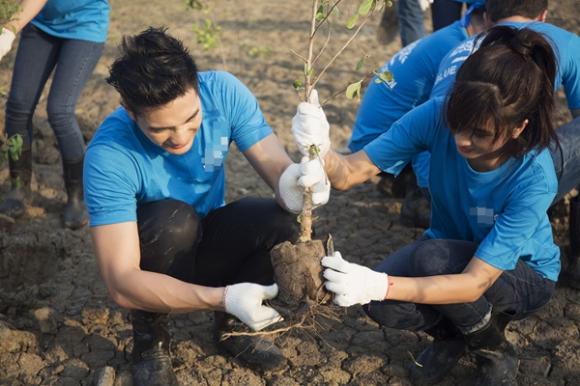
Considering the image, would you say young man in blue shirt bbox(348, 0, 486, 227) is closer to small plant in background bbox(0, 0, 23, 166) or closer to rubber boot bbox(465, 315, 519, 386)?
rubber boot bbox(465, 315, 519, 386)

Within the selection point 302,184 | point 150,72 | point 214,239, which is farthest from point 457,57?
point 150,72

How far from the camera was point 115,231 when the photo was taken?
6.86 ft

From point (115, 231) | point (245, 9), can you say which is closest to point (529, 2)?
point (115, 231)

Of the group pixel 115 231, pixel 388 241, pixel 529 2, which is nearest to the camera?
pixel 115 231

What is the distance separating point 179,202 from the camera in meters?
2.29

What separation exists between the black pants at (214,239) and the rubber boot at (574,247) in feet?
3.67

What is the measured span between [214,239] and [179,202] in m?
0.22

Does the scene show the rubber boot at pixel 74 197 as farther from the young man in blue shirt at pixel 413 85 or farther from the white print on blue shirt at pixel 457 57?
the white print on blue shirt at pixel 457 57

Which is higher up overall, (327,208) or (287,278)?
(287,278)

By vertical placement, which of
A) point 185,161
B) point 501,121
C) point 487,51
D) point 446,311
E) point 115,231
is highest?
point 487,51

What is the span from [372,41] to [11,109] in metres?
3.37

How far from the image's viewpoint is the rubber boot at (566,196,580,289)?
277 cm

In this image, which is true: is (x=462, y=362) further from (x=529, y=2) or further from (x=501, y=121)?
(x=529, y=2)

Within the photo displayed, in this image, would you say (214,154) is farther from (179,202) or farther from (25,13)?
(25,13)
